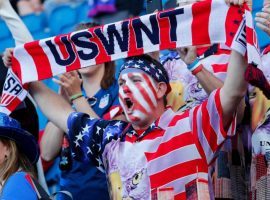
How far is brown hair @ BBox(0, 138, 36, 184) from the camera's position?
488cm

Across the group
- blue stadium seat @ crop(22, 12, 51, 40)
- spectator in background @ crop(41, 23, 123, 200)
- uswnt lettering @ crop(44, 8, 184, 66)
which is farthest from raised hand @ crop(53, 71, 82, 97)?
blue stadium seat @ crop(22, 12, 51, 40)

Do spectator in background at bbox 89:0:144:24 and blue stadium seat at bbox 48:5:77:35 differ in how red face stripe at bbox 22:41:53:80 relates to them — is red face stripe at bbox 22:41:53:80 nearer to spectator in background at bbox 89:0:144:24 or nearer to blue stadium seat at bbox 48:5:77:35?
spectator in background at bbox 89:0:144:24

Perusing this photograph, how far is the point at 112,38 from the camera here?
5059 mm

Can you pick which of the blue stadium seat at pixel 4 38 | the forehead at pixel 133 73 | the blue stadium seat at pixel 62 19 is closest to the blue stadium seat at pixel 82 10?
the blue stadium seat at pixel 62 19

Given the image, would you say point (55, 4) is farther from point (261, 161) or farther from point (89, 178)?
point (261, 161)

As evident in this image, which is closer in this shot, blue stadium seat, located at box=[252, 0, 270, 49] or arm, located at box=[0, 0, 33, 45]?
arm, located at box=[0, 0, 33, 45]

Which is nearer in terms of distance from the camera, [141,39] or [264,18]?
[264,18]

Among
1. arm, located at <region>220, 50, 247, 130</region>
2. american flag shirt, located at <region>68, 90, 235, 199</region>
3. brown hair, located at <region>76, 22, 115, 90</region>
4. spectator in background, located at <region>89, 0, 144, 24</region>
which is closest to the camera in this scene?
arm, located at <region>220, 50, 247, 130</region>

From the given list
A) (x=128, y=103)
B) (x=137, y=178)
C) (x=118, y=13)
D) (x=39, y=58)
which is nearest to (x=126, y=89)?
(x=128, y=103)

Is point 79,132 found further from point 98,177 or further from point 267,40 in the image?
point 267,40

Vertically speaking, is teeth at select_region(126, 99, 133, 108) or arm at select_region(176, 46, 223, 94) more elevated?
arm at select_region(176, 46, 223, 94)

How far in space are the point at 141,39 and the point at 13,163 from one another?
0.93 metres

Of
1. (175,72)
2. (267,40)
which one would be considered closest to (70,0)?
(267,40)

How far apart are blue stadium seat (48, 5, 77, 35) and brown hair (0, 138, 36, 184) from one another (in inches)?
140
